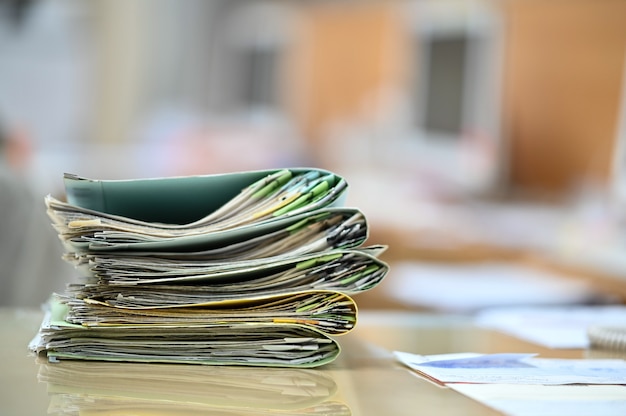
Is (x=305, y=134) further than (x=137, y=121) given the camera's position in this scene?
No

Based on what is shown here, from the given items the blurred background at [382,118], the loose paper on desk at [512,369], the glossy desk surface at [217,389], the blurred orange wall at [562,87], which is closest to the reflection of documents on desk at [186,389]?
the glossy desk surface at [217,389]

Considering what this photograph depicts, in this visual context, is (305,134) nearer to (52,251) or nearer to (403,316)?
(52,251)

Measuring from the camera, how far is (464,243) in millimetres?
2521

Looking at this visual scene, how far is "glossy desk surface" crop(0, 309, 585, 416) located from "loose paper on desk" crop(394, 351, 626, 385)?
0.02 m

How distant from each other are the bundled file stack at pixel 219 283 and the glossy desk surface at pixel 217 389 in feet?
0.06

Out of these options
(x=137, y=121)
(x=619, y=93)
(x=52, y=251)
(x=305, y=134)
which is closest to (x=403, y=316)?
(x=52, y=251)

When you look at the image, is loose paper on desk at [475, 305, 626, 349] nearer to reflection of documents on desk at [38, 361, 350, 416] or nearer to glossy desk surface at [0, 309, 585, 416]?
glossy desk surface at [0, 309, 585, 416]

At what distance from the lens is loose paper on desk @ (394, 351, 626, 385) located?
2.34ft

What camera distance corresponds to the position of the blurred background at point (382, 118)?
2037 millimetres

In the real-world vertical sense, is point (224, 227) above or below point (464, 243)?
above

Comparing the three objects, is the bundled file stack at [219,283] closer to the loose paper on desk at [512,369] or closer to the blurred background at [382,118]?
the loose paper on desk at [512,369]

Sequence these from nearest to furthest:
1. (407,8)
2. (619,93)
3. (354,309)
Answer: (354,309), (619,93), (407,8)

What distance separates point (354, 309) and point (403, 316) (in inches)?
15.6

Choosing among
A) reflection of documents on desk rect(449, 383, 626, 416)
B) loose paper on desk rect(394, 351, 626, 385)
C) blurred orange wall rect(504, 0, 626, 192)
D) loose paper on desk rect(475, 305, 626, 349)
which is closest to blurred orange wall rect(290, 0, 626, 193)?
blurred orange wall rect(504, 0, 626, 192)
